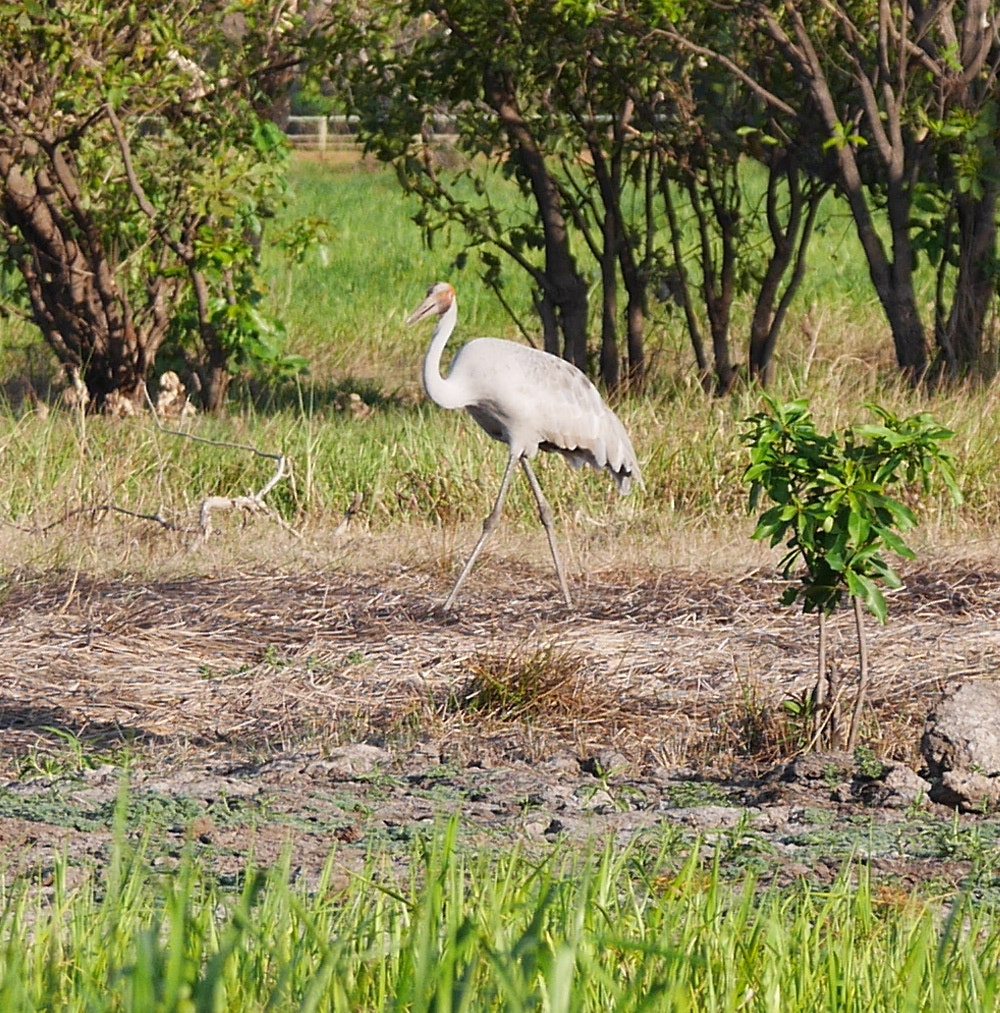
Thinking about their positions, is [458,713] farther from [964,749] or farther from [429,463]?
[429,463]

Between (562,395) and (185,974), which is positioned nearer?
(185,974)

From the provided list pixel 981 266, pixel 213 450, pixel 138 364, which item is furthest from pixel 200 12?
pixel 981 266

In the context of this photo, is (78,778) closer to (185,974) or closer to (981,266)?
(185,974)

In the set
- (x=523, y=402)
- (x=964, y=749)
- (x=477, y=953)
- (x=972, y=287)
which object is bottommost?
(x=964, y=749)

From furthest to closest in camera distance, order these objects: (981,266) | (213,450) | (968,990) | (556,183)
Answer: (556,183)
(981,266)
(213,450)
(968,990)

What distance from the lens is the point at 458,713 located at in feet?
15.7

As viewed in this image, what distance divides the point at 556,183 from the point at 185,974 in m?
8.29

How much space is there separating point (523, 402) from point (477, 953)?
14.7ft

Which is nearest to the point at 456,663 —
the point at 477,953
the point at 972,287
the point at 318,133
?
the point at 477,953

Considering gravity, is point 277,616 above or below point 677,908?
below

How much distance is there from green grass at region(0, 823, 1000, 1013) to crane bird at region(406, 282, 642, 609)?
3.80 m

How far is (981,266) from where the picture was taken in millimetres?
9008

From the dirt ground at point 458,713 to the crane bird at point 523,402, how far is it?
56 cm

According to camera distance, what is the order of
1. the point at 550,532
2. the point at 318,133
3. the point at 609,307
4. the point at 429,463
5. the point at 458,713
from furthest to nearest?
the point at 318,133
the point at 609,307
the point at 429,463
the point at 550,532
the point at 458,713
